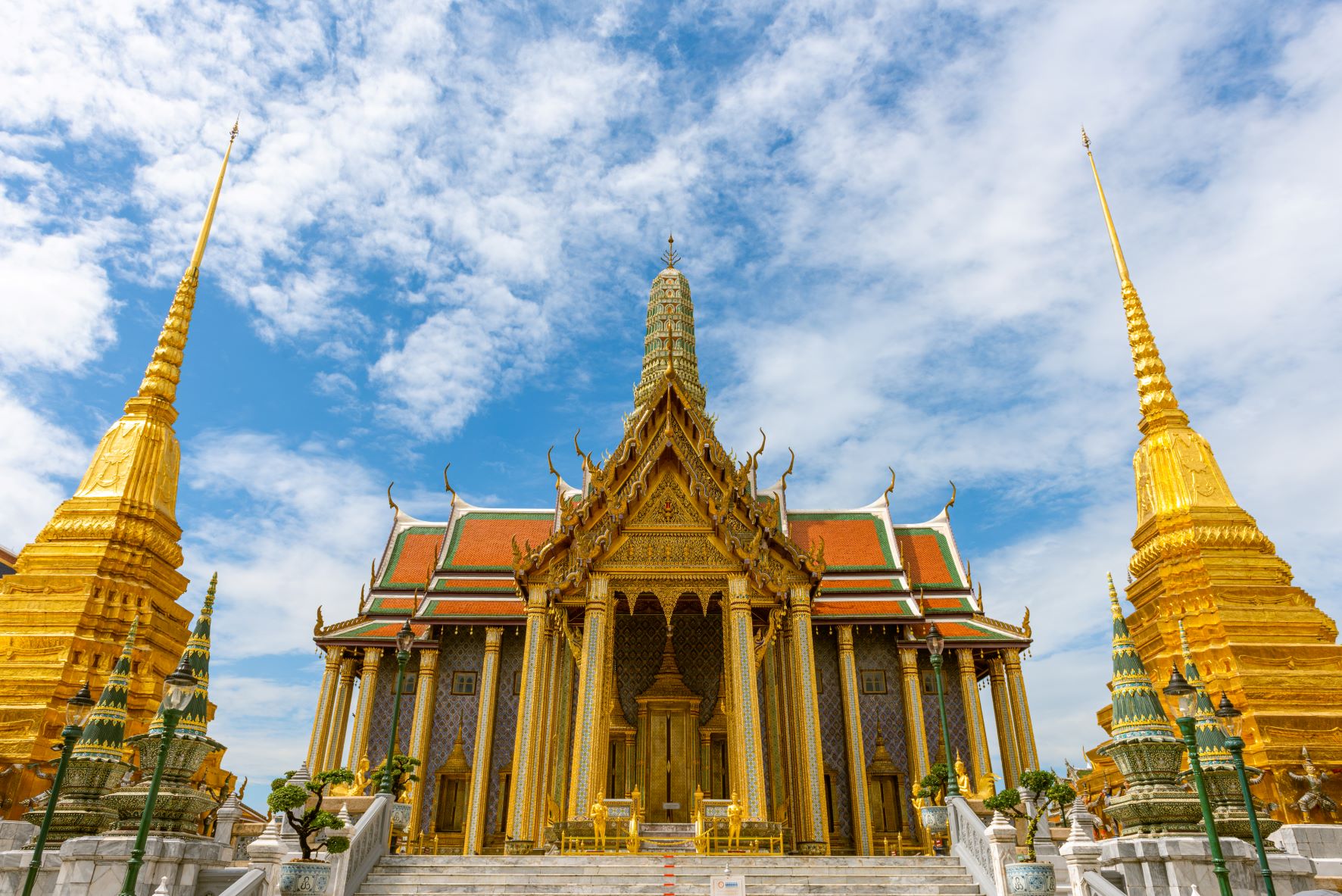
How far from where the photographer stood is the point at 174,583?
2283 centimetres

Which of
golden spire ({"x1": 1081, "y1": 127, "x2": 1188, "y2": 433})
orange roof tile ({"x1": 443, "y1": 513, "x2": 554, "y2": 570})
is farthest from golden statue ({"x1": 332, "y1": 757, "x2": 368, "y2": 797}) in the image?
golden spire ({"x1": 1081, "y1": 127, "x2": 1188, "y2": 433})

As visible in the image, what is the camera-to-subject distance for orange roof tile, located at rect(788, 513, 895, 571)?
2327 cm

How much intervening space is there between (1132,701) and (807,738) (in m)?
6.81

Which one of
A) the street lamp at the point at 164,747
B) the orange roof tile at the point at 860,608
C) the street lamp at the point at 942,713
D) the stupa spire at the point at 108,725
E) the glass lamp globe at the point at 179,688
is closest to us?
the street lamp at the point at 164,747

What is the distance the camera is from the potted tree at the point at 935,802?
39.2ft

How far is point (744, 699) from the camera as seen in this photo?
48.8ft

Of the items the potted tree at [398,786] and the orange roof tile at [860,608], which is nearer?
the potted tree at [398,786]

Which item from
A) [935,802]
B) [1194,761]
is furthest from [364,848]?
[1194,761]

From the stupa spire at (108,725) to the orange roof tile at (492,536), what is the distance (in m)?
11.4

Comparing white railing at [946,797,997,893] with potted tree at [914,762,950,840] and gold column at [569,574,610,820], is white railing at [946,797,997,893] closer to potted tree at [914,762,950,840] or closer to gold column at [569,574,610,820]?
potted tree at [914,762,950,840]

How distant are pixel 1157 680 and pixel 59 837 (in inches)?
852

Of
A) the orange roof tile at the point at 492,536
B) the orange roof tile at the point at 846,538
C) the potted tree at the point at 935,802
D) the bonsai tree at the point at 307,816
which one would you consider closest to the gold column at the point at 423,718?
the orange roof tile at the point at 492,536

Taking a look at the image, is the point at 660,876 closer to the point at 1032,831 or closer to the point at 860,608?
the point at 1032,831

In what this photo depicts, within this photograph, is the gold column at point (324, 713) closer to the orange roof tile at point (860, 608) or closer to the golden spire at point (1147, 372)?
the orange roof tile at point (860, 608)
